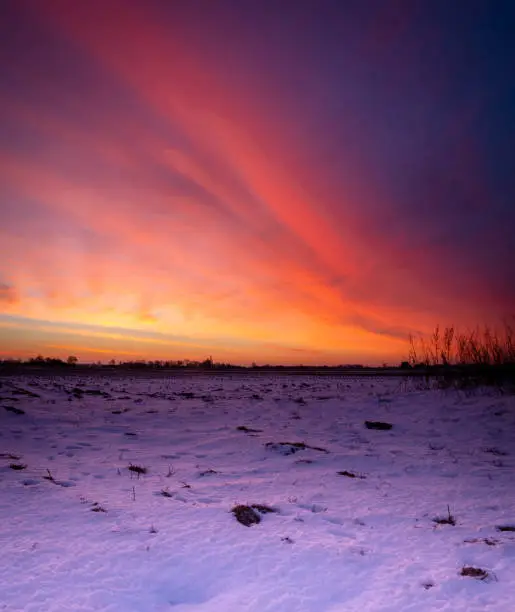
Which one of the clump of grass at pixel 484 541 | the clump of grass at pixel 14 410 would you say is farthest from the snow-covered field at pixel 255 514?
the clump of grass at pixel 14 410

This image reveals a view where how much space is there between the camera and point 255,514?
459cm

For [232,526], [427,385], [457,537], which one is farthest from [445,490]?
[427,385]

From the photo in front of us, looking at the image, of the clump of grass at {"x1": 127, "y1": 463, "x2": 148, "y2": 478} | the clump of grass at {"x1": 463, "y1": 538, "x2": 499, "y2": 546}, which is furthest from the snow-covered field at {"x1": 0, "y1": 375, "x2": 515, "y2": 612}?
the clump of grass at {"x1": 127, "y1": 463, "x2": 148, "y2": 478}

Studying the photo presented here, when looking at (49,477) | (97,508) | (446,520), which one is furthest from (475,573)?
(49,477)

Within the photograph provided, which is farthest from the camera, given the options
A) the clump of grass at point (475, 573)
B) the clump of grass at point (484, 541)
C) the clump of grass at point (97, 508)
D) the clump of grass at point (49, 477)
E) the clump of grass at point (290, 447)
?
the clump of grass at point (290, 447)

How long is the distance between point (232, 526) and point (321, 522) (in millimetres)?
859

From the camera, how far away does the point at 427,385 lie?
1619cm

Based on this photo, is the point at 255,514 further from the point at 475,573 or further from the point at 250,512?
the point at 475,573

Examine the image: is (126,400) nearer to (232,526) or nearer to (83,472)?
(83,472)

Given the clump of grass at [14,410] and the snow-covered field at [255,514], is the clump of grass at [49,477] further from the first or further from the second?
the clump of grass at [14,410]

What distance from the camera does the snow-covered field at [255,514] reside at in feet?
10.4

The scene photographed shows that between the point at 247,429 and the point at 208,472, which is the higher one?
the point at 247,429

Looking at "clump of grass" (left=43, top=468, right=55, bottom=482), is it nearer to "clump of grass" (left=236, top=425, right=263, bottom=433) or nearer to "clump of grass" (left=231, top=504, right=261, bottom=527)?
"clump of grass" (left=231, top=504, right=261, bottom=527)

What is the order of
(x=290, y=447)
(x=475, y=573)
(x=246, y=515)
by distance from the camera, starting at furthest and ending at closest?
(x=290, y=447) < (x=246, y=515) < (x=475, y=573)
